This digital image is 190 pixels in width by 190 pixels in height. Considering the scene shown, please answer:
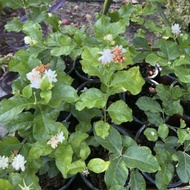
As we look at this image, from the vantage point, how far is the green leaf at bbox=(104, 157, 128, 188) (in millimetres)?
794

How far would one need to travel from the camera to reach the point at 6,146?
87cm

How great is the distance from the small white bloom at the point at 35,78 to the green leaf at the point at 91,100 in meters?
0.11

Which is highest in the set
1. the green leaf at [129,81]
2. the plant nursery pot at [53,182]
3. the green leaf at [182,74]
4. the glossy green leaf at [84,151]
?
the green leaf at [129,81]

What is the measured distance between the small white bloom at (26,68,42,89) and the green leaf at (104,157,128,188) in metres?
0.27

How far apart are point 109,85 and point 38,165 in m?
0.27

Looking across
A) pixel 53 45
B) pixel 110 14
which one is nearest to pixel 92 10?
pixel 110 14

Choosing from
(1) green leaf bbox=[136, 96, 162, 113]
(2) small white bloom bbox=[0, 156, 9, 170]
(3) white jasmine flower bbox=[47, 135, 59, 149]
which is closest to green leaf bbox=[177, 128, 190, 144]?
(1) green leaf bbox=[136, 96, 162, 113]

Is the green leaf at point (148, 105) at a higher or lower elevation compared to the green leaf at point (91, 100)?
lower

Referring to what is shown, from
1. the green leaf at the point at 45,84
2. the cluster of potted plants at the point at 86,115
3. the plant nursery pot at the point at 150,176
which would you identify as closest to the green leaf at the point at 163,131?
the cluster of potted plants at the point at 86,115

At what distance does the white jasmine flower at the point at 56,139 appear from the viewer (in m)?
0.80

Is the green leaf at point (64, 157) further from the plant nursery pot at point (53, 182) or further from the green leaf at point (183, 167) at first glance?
the green leaf at point (183, 167)

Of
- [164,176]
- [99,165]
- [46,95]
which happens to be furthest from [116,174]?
[46,95]

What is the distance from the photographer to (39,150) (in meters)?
0.80

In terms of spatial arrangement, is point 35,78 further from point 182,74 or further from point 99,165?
point 182,74
